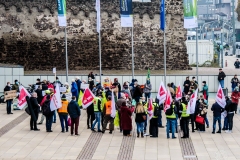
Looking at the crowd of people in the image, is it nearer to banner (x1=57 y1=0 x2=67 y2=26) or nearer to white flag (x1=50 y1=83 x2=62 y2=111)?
white flag (x1=50 y1=83 x2=62 y2=111)

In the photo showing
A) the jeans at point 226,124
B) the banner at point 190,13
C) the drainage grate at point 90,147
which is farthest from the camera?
the banner at point 190,13

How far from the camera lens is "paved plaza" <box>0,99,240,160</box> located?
20578 millimetres

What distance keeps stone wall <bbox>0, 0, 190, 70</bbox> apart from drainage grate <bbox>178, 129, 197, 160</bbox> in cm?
2128

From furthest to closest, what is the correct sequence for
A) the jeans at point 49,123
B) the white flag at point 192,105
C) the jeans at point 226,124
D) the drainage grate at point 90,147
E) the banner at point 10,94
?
the banner at point 10,94 < the jeans at point 49,123 < the jeans at point 226,124 < the white flag at point 192,105 < the drainage grate at point 90,147

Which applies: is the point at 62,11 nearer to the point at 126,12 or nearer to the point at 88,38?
the point at 126,12

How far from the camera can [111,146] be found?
21953 millimetres

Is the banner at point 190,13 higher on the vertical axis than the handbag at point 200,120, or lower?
higher

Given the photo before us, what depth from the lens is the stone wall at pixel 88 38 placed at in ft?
145

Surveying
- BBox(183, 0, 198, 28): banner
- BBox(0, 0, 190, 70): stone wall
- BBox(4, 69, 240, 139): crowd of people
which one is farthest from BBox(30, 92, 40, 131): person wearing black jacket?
BBox(0, 0, 190, 70): stone wall

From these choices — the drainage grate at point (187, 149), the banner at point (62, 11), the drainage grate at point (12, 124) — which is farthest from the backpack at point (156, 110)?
the banner at point (62, 11)

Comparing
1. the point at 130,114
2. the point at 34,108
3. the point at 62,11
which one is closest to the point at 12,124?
the point at 34,108

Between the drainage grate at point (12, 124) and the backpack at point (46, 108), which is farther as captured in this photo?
the drainage grate at point (12, 124)

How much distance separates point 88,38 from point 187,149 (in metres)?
23.8

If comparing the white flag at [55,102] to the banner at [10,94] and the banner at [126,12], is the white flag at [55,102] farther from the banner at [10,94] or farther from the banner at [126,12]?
the banner at [126,12]
